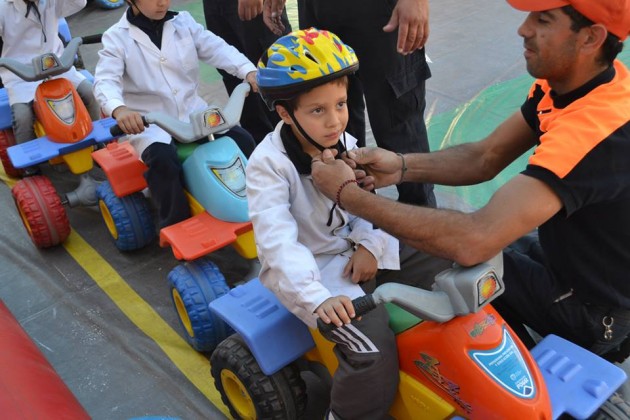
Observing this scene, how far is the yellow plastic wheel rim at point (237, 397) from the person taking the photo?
2.56 meters

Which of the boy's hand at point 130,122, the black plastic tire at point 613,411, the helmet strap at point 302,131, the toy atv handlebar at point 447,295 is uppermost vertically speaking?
the helmet strap at point 302,131

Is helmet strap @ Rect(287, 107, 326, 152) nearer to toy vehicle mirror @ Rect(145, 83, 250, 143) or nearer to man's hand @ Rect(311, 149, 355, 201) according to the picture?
man's hand @ Rect(311, 149, 355, 201)

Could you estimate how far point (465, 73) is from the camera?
5332mm

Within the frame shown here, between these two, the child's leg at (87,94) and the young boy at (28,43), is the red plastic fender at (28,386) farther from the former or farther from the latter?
the child's leg at (87,94)

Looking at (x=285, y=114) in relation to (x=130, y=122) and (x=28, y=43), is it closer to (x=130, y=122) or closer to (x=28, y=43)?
(x=130, y=122)

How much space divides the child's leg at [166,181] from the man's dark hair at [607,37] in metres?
2.04

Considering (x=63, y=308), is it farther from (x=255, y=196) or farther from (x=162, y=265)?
(x=255, y=196)

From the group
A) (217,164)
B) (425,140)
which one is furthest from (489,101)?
(217,164)

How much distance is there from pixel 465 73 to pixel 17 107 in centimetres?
332

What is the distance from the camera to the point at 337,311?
1.90 meters

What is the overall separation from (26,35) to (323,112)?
3.11 metres

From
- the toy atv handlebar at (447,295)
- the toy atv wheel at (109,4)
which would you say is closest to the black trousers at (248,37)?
the toy atv handlebar at (447,295)

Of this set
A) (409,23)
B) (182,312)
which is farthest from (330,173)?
(182,312)

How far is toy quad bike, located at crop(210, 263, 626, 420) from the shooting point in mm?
1853
